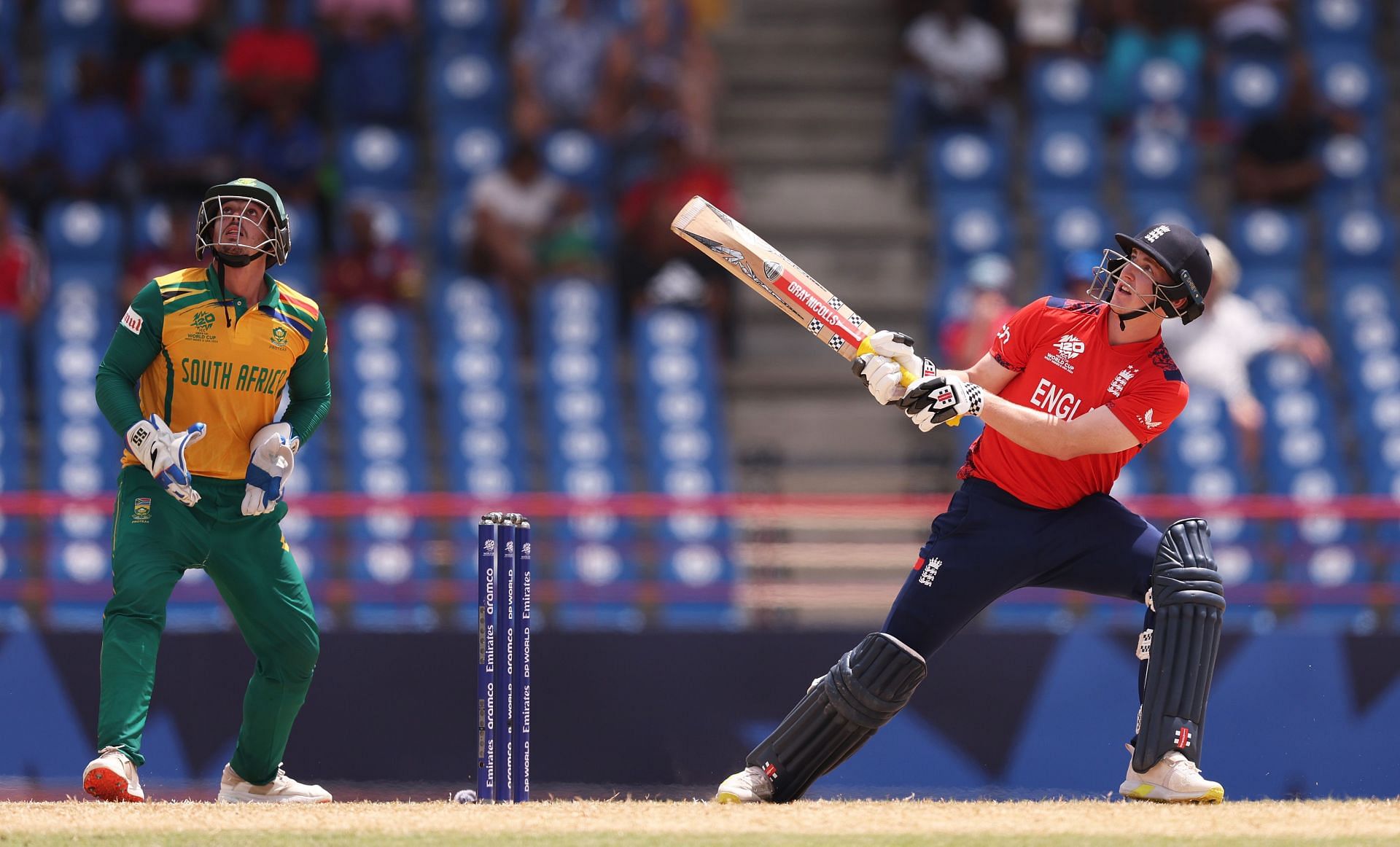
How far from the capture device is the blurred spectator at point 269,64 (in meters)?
13.4

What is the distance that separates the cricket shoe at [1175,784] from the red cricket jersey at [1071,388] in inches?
36.5

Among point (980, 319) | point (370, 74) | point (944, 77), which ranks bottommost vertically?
point (980, 319)

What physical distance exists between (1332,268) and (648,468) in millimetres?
5151

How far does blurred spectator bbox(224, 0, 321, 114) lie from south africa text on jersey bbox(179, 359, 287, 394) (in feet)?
22.2

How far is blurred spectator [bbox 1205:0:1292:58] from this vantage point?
14789 mm

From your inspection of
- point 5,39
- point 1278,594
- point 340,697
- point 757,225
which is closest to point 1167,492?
point 1278,594

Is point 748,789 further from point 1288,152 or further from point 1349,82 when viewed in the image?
point 1349,82

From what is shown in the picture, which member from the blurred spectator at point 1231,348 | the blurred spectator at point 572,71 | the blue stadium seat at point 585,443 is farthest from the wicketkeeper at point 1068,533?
the blurred spectator at point 572,71

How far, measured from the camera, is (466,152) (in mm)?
13688

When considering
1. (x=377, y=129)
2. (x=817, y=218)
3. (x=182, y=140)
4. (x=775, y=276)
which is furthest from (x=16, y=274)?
(x=775, y=276)

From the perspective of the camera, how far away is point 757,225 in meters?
14.1

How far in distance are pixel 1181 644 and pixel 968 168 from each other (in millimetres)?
7869

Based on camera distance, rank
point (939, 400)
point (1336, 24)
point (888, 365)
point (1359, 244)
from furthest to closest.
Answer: point (1336, 24), point (1359, 244), point (888, 365), point (939, 400)

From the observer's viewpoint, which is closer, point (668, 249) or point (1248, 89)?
point (668, 249)
